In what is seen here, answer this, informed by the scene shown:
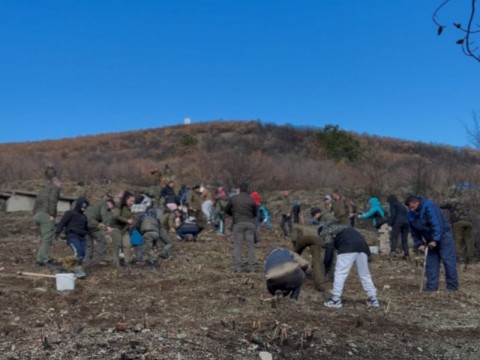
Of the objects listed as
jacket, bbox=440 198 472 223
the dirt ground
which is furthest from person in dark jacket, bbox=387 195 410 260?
the dirt ground

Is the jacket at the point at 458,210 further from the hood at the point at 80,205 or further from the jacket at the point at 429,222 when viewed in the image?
the hood at the point at 80,205

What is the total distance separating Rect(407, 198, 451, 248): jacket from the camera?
360 inches

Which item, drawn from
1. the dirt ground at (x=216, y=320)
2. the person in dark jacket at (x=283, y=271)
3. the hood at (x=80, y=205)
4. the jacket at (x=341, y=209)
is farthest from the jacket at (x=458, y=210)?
the hood at (x=80, y=205)

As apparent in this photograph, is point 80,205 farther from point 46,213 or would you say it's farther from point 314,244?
point 314,244

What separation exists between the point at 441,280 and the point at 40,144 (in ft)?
190

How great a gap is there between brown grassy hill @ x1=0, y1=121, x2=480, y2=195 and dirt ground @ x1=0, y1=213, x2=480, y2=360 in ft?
41.5

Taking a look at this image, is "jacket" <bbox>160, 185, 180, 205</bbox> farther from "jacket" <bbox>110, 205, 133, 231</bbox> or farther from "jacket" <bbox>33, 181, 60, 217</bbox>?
"jacket" <bbox>33, 181, 60, 217</bbox>

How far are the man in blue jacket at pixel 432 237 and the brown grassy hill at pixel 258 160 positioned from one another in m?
11.1

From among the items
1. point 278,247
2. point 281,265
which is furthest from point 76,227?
point 281,265

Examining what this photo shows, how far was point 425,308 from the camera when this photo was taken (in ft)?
27.1

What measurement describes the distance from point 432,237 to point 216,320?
161 inches

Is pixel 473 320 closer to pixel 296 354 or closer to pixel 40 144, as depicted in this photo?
pixel 296 354

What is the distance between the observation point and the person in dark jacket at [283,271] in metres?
7.22

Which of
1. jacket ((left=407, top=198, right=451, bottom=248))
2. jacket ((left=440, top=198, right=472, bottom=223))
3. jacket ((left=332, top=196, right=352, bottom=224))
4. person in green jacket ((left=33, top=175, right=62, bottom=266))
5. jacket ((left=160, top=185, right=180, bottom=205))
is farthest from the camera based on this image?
jacket ((left=160, top=185, right=180, bottom=205))
